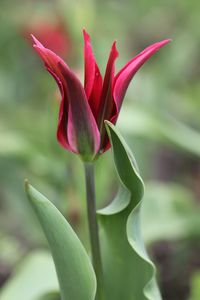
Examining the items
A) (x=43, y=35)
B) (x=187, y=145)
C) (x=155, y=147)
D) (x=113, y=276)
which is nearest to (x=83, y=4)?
(x=43, y=35)

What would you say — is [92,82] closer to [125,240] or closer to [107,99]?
[107,99]

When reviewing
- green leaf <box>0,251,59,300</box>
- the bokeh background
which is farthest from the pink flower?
green leaf <box>0,251,59,300</box>

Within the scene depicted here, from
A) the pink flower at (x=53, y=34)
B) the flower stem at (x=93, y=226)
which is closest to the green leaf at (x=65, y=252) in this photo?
the flower stem at (x=93, y=226)

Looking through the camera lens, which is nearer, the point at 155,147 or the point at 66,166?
the point at 66,166

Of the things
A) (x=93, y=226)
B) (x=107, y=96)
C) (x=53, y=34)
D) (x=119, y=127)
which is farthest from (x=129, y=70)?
(x=53, y=34)

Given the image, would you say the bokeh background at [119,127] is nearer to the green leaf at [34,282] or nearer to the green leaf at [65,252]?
the green leaf at [34,282]

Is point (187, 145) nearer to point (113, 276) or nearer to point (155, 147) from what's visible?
point (113, 276)
